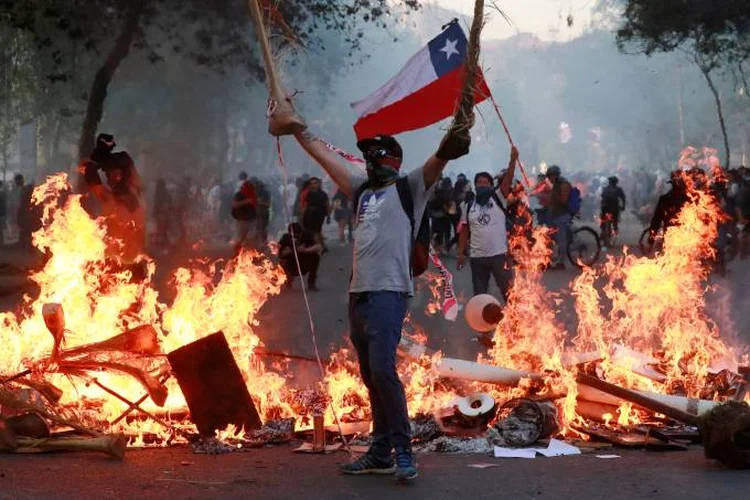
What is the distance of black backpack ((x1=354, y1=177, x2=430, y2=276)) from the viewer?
6516mm

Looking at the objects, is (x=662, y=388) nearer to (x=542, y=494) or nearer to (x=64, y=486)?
(x=542, y=494)

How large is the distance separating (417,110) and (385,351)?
278 inches

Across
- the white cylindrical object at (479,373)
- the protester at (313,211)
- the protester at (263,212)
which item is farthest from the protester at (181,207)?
the white cylindrical object at (479,373)

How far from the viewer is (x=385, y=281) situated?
6418 mm

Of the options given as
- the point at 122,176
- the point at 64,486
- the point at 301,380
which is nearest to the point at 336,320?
the point at 122,176

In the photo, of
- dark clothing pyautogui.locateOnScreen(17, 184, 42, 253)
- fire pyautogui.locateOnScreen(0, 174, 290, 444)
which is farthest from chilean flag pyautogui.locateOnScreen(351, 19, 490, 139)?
dark clothing pyautogui.locateOnScreen(17, 184, 42, 253)

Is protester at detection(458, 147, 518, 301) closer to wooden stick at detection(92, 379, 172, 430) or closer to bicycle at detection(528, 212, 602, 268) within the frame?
wooden stick at detection(92, 379, 172, 430)

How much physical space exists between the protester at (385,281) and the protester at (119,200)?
6082mm

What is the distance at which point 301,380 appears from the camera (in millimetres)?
10211

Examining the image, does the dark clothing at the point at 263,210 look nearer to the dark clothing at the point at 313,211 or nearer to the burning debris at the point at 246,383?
the dark clothing at the point at 313,211

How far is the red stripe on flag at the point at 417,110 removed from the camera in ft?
42.4

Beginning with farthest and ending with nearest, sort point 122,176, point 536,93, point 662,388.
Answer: point 536,93 → point 122,176 → point 662,388

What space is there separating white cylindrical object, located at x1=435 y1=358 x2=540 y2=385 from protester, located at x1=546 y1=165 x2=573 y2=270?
Result: 1389 centimetres

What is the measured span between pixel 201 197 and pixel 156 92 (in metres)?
13.1
